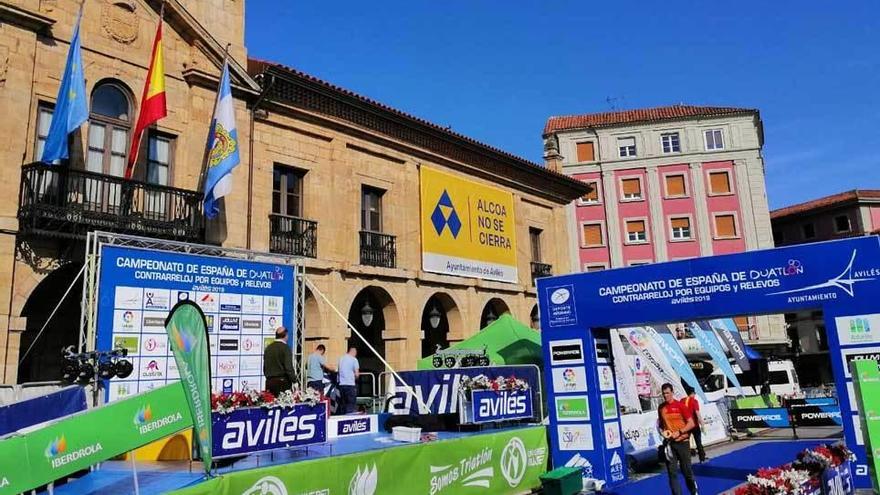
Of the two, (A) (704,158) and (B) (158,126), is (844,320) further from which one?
(A) (704,158)

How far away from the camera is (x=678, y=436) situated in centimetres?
902

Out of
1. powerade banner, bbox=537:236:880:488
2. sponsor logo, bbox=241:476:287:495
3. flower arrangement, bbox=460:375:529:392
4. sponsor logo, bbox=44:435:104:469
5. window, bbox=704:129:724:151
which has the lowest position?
sponsor logo, bbox=241:476:287:495

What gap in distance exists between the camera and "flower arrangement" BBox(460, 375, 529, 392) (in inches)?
435

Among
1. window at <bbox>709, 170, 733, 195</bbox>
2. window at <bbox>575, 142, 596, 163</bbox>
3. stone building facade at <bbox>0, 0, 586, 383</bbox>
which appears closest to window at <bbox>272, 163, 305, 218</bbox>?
stone building facade at <bbox>0, 0, 586, 383</bbox>

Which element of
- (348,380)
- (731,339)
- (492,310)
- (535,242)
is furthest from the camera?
(535,242)

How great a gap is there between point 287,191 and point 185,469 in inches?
396

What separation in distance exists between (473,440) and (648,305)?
138 inches

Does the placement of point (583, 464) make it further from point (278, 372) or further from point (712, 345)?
point (712, 345)

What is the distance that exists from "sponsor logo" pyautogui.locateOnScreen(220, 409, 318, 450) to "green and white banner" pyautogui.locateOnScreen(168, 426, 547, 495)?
81 centimetres

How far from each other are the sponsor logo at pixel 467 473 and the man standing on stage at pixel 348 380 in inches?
184

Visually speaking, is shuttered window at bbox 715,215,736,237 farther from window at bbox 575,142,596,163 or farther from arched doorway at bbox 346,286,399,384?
arched doorway at bbox 346,286,399,384

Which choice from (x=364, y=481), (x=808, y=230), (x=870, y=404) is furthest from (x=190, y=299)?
(x=808, y=230)

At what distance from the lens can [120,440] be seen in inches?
218

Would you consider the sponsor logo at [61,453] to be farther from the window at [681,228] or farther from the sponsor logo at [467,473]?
the window at [681,228]
